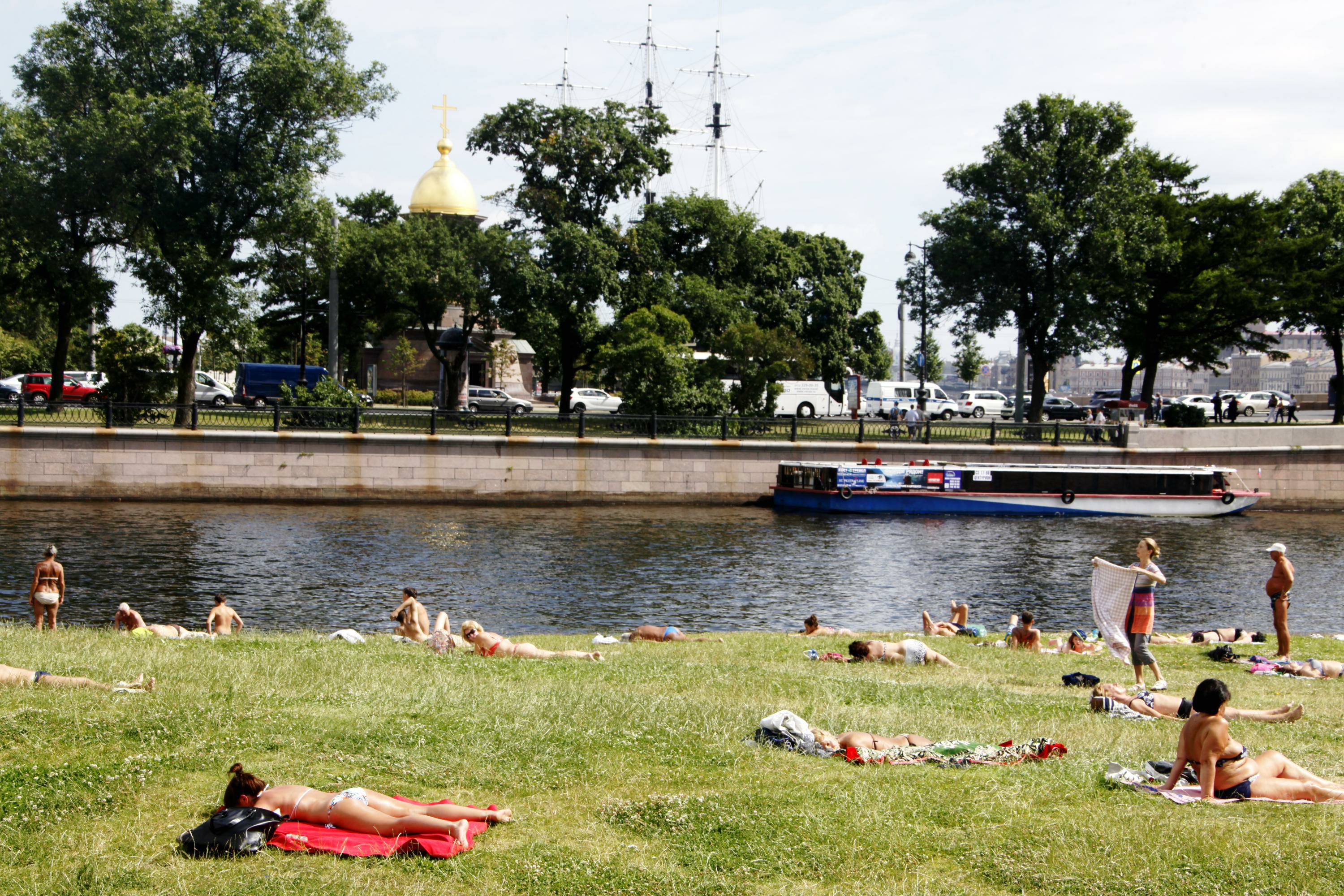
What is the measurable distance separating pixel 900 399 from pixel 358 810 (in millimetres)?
66534

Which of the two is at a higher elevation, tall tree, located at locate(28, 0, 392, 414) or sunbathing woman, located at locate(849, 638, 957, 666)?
tall tree, located at locate(28, 0, 392, 414)

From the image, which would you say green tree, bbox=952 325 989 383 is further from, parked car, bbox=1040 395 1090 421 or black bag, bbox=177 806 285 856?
black bag, bbox=177 806 285 856

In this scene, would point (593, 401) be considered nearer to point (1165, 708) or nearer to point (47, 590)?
point (47, 590)

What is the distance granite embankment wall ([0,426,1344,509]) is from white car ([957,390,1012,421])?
23200mm

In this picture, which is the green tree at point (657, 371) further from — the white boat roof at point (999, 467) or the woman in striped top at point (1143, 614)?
the woman in striped top at point (1143, 614)

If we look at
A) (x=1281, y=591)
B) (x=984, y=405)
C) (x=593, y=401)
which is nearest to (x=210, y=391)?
(x=593, y=401)

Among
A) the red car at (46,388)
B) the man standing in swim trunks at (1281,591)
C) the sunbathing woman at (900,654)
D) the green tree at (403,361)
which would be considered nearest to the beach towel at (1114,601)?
the sunbathing woman at (900,654)

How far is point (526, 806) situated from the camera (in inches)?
320

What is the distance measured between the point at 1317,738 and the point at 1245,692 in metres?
3.05

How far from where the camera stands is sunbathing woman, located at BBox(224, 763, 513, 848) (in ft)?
24.5

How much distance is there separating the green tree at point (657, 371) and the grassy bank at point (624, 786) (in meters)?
33.8

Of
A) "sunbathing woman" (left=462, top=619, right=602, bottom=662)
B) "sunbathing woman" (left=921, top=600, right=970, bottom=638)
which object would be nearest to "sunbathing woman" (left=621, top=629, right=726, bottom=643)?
"sunbathing woman" (left=462, top=619, right=602, bottom=662)

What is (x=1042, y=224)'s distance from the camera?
5134cm

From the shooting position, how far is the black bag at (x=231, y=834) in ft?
23.6
